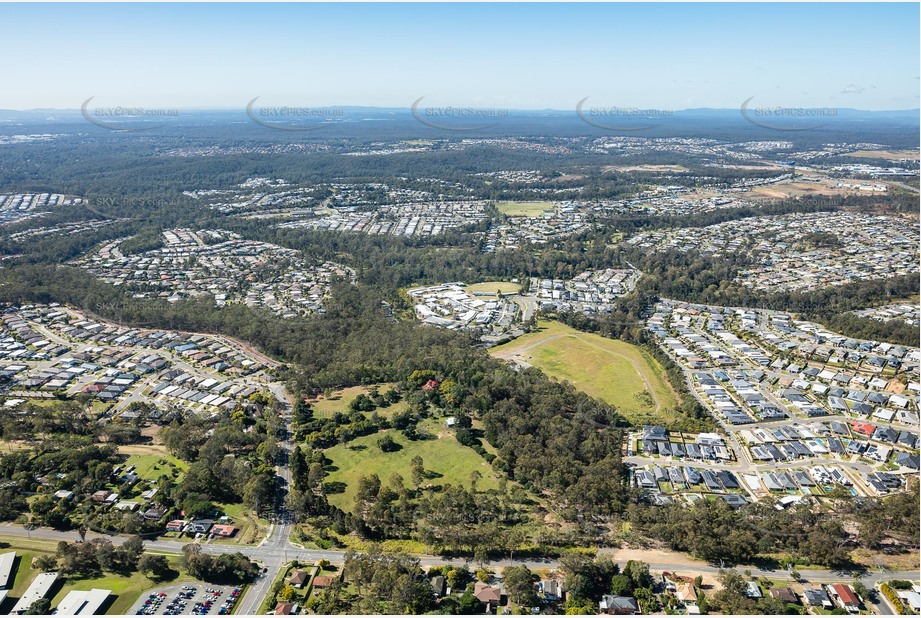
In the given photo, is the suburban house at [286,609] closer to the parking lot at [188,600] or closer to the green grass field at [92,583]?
the parking lot at [188,600]

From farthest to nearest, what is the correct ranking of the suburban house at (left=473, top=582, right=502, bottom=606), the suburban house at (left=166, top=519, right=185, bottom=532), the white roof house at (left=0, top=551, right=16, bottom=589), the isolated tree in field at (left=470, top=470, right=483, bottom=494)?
the isolated tree in field at (left=470, top=470, right=483, bottom=494) < the suburban house at (left=166, top=519, right=185, bottom=532) < the white roof house at (left=0, top=551, right=16, bottom=589) < the suburban house at (left=473, top=582, right=502, bottom=606)

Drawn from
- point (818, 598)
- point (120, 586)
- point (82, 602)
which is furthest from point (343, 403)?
point (818, 598)

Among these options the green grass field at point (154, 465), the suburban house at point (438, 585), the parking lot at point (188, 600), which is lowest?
the green grass field at point (154, 465)

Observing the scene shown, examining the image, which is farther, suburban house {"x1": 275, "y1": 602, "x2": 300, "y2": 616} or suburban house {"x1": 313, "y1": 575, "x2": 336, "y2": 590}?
suburban house {"x1": 313, "y1": 575, "x2": 336, "y2": 590}

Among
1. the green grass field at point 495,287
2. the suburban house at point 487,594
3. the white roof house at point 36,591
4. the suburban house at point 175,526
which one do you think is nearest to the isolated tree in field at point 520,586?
the suburban house at point 487,594

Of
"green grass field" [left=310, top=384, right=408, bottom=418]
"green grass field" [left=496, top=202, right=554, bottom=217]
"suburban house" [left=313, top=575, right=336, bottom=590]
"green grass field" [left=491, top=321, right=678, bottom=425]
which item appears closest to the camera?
"suburban house" [left=313, top=575, right=336, bottom=590]

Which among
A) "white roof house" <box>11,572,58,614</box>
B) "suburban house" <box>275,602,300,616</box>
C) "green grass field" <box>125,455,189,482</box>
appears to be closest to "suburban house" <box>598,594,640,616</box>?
"suburban house" <box>275,602,300,616</box>

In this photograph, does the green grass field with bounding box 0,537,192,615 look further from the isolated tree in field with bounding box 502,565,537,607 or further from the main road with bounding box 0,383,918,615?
the isolated tree in field with bounding box 502,565,537,607

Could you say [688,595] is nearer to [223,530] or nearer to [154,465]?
[223,530]

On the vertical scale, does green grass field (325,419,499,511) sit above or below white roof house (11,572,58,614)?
below
